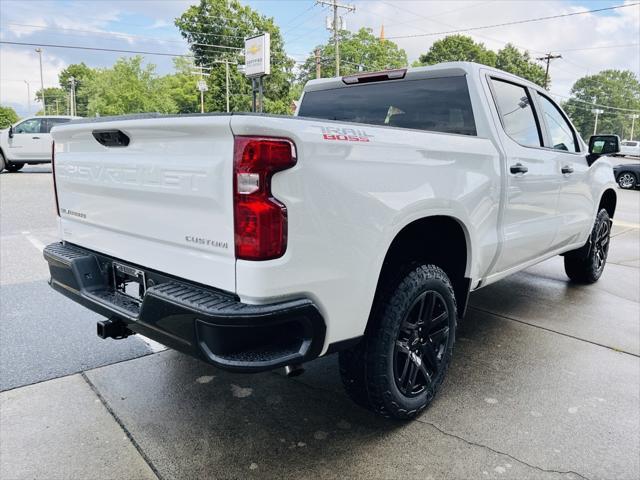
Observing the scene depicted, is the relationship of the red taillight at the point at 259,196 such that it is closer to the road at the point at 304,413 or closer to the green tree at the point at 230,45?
the road at the point at 304,413

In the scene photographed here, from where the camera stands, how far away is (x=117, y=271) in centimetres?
258

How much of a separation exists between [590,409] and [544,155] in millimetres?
1835

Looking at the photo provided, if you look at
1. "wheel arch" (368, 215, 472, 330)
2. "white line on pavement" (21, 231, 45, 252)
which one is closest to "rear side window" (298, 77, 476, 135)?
"wheel arch" (368, 215, 472, 330)

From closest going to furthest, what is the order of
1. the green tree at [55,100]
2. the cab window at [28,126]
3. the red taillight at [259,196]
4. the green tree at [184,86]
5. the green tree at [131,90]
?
the red taillight at [259,196], the cab window at [28,126], the green tree at [131,90], the green tree at [184,86], the green tree at [55,100]

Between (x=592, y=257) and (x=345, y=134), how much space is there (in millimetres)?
4481

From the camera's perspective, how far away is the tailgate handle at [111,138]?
2381 mm

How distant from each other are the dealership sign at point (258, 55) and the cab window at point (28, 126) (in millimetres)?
15746

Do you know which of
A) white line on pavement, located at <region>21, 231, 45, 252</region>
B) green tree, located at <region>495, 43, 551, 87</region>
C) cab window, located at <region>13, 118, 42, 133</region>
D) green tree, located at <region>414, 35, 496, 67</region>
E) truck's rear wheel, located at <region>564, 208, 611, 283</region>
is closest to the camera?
truck's rear wheel, located at <region>564, 208, 611, 283</region>

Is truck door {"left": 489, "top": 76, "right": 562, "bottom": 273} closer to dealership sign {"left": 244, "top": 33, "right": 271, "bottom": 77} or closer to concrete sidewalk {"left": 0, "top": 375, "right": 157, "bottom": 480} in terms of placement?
concrete sidewalk {"left": 0, "top": 375, "right": 157, "bottom": 480}

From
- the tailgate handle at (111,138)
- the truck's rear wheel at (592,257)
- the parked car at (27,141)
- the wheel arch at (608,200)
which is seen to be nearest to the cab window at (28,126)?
the parked car at (27,141)

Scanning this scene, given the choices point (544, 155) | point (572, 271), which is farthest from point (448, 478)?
point (572, 271)

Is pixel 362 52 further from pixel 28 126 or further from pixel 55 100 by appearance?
pixel 55 100

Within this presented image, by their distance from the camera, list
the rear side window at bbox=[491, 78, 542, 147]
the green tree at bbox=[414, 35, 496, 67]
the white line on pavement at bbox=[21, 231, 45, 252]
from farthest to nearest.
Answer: the green tree at bbox=[414, 35, 496, 67] < the white line on pavement at bbox=[21, 231, 45, 252] < the rear side window at bbox=[491, 78, 542, 147]

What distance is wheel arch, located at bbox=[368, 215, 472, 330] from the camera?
8.54ft
